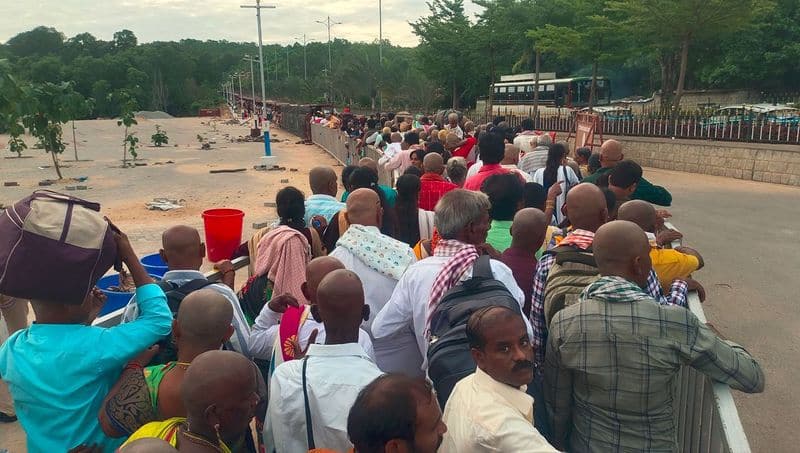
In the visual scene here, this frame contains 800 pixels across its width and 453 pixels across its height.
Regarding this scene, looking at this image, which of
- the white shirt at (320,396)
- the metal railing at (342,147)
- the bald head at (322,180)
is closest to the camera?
the white shirt at (320,396)

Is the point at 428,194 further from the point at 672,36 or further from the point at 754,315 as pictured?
the point at 672,36

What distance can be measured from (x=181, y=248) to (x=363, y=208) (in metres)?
1.17

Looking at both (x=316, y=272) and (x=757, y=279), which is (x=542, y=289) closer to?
(x=316, y=272)

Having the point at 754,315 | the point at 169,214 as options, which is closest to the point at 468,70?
the point at 169,214

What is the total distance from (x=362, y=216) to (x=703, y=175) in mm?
17306

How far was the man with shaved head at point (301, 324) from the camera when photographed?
2.64 m

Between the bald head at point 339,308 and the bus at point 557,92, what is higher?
the bus at point 557,92

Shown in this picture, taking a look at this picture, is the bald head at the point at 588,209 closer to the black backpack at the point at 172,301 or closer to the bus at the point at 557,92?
the black backpack at the point at 172,301

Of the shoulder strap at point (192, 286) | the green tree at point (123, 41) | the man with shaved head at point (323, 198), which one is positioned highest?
the green tree at point (123, 41)

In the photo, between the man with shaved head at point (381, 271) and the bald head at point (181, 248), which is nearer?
the bald head at point (181, 248)

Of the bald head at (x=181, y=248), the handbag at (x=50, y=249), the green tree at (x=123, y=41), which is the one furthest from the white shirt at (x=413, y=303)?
the green tree at (x=123, y=41)

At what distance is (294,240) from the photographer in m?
3.66

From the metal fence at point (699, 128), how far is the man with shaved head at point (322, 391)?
42.1 ft

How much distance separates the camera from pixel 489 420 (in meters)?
1.78
